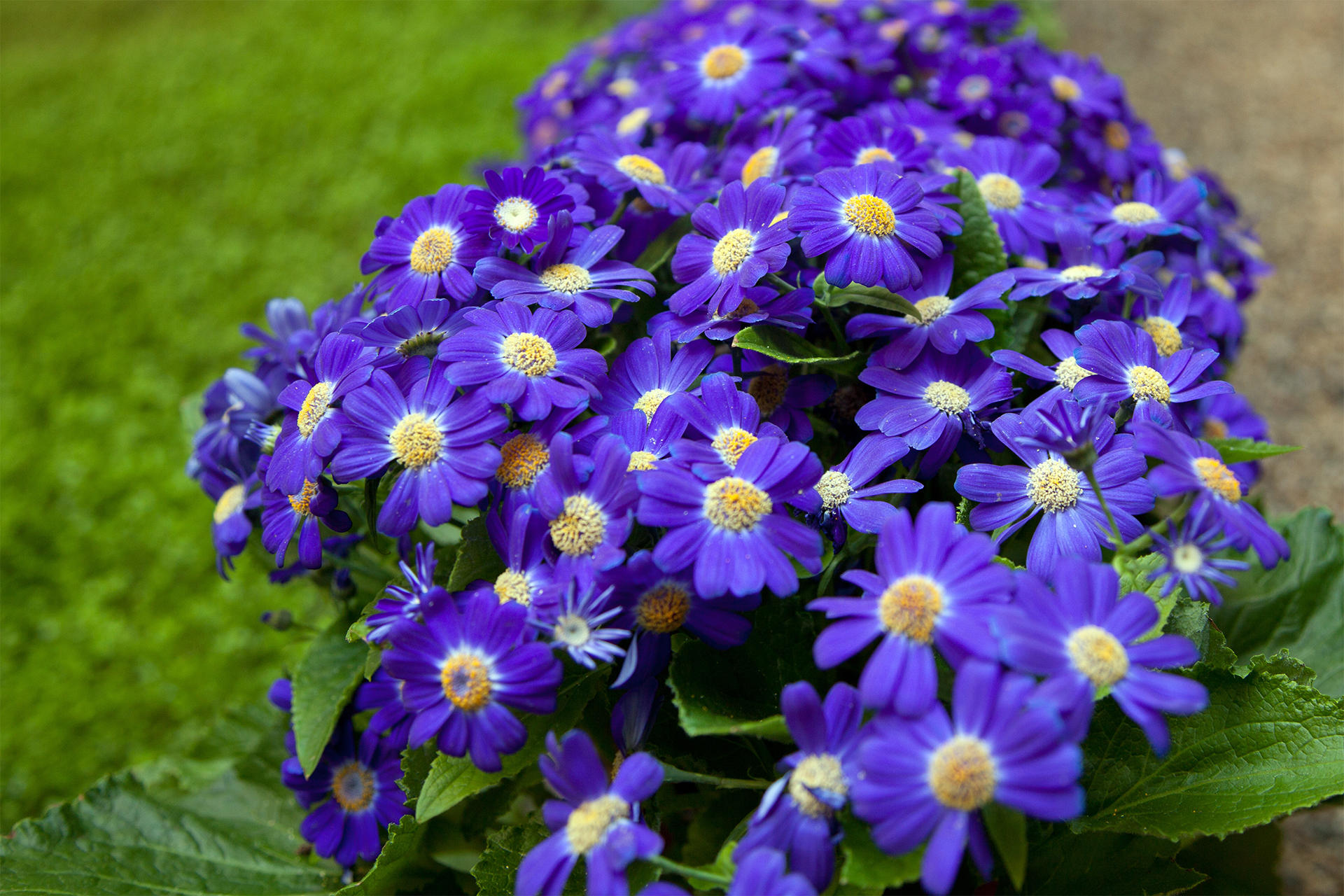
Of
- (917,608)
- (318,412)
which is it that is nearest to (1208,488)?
(917,608)

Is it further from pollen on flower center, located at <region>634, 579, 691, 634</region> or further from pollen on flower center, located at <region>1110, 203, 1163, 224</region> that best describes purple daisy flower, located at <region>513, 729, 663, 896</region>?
pollen on flower center, located at <region>1110, 203, 1163, 224</region>

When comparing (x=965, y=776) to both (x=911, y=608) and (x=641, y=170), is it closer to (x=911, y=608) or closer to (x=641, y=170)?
(x=911, y=608)

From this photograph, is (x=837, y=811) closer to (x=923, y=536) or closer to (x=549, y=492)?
(x=923, y=536)

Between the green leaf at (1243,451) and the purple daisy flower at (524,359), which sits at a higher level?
the purple daisy flower at (524,359)

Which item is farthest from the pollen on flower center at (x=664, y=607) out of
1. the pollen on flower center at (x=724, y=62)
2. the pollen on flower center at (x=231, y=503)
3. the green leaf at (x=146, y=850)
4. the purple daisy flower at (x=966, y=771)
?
the pollen on flower center at (x=724, y=62)

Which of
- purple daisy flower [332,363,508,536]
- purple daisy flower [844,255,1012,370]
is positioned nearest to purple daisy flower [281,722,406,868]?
purple daisy flower [332,363,508,536]

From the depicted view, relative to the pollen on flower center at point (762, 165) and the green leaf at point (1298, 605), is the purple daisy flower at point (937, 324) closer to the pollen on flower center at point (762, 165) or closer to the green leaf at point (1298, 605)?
the pollen on flower center at point (762, 165)
